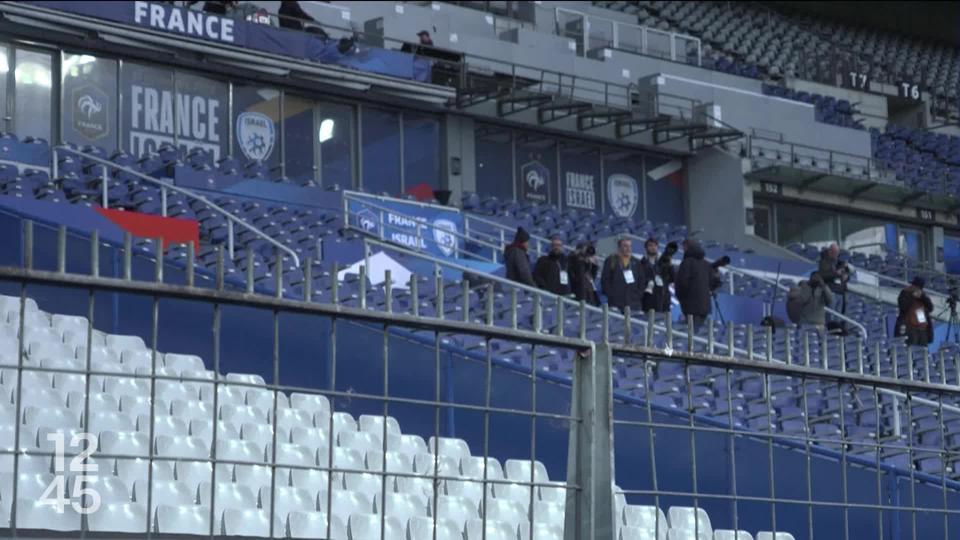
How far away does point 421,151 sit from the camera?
2684 centimetres

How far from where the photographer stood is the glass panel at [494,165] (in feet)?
91.8

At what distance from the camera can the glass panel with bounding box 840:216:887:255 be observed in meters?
31.6

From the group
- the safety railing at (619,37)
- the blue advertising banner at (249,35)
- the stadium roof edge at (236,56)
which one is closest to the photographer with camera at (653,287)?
the stadium roof edge at (236,56)

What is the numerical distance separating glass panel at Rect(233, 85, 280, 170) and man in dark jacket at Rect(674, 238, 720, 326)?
8.56 metres

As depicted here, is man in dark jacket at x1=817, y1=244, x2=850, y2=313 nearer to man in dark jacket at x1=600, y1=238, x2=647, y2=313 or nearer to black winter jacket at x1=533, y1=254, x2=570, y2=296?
man in dark jacket at x1=600, y1=238, x2=647, y2=313

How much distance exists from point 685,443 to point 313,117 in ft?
58.9

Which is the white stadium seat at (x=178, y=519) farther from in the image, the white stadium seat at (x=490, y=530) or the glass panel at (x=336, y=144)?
the glass panel at (x=336, y=144)

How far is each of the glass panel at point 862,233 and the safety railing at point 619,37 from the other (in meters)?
4.09

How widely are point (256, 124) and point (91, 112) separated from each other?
2645mm

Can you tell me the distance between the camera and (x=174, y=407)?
1002 cm

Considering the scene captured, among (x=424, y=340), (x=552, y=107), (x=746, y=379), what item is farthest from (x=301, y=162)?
(x=424, y=340)

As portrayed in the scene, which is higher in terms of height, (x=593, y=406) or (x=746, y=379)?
(x=746, y=379)

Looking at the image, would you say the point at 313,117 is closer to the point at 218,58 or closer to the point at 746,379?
the point at 218,58

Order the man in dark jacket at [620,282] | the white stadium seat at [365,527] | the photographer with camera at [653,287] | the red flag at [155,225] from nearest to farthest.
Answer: the white stadium seat at [365,527] < the red flag at [155,225] < the man in dark jacket at [620,282] < the photographer with camera at [653,287]
